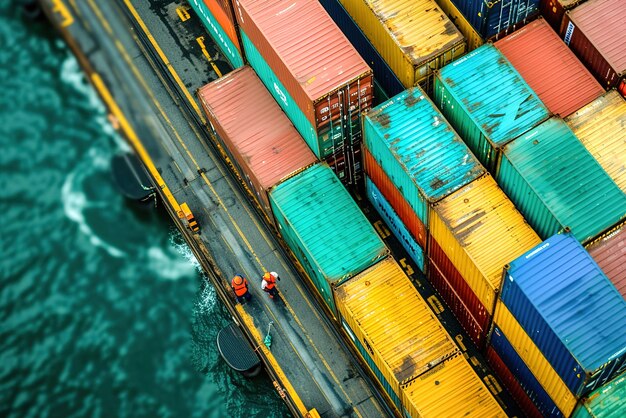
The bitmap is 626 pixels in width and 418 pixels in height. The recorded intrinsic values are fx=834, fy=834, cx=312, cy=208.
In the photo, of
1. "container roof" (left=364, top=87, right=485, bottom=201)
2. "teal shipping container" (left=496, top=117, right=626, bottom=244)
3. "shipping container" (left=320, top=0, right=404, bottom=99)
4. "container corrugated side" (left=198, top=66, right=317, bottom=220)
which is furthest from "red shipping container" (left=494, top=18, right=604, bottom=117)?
"container corrugated side" (left=198, top=66, right=317, bottom=220)

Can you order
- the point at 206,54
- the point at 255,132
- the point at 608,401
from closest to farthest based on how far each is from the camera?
1. the point at 608,401
2. the point at 255,132
3. the point at 206,54

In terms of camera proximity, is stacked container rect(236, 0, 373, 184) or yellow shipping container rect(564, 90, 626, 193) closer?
yellow shipping container rect(564, 90, 626, 193)

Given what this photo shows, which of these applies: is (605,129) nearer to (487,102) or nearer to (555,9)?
(487,102)

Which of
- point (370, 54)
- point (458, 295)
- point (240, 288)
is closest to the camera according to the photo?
point (458, 295)

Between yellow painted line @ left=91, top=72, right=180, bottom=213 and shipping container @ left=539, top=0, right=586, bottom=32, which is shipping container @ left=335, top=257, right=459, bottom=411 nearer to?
yellow painted line @ left=91, top=72, right=180, bottom=213

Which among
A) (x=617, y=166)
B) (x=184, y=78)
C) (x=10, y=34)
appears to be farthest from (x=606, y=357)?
(x=10, y=34)

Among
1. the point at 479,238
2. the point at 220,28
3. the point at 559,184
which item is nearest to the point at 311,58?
the point at 220,28
